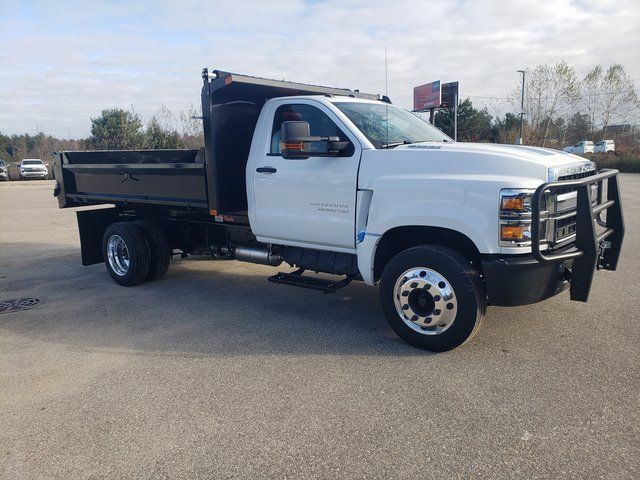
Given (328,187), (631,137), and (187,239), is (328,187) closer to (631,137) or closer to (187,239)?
(187,239)

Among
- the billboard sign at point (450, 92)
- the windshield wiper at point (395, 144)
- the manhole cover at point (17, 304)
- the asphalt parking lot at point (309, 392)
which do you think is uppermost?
the billboard sign at point (450, 92)

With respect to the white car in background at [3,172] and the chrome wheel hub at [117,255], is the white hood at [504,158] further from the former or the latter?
A: the white car in background at [3,172]

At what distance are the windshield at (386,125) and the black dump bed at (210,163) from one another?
110cm

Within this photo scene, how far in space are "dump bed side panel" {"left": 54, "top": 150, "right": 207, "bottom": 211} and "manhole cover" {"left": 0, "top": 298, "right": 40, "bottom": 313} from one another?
172cm

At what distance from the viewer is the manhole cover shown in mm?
6074

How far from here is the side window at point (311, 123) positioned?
4840 mm

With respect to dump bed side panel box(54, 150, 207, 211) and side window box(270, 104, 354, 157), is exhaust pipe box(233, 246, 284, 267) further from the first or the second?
side window box(270, 104, 354, 157)

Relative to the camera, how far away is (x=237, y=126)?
591 centimetres

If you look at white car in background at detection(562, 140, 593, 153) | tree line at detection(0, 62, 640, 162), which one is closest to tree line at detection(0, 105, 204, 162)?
tree line at detection(0, 62, 640, 162)

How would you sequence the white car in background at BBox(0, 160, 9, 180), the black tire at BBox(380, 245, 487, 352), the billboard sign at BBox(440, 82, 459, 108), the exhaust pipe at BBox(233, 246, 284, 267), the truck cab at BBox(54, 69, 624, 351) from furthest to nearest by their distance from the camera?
the white car in background at BBox(0, 160, 9, 180)
the billboard sign at BBox(440, 82, 459, 108)
the exhaust pipe at BBox(233, 246, 284, 267)
the black tire at BBox(380, 245, 487, 352)
the truck cab at BBox(54, 69, 624, 351)

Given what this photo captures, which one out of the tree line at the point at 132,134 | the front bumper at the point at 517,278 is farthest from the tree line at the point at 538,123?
the front bumper at the point at 517,278

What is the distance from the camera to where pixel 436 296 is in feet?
14.0

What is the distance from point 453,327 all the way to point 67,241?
361 inches

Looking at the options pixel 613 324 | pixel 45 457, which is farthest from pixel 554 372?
pixel 45 457
